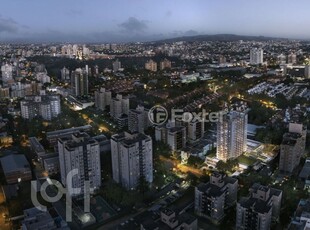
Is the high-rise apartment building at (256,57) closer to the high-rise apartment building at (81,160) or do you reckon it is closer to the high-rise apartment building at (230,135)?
the high-rise apartment building at (230,135)

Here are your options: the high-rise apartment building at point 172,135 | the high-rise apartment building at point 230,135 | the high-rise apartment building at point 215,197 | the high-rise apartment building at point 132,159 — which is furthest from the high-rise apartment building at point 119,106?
Result: the high-rise apartment building at point 215,197

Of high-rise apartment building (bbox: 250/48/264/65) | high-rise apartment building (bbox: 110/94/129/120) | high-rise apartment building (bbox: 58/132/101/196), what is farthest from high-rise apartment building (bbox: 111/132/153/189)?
high-rise apartment building (bbox: 250/48/264/65)

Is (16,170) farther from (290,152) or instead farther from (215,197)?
(290,152)

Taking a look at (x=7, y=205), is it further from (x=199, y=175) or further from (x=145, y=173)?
(x=199, y=175)

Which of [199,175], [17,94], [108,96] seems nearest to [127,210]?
[199,175]

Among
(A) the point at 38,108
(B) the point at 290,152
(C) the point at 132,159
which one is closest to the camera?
(C) the point at 132,159

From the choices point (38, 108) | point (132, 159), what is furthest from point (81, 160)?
point (38, 108)
